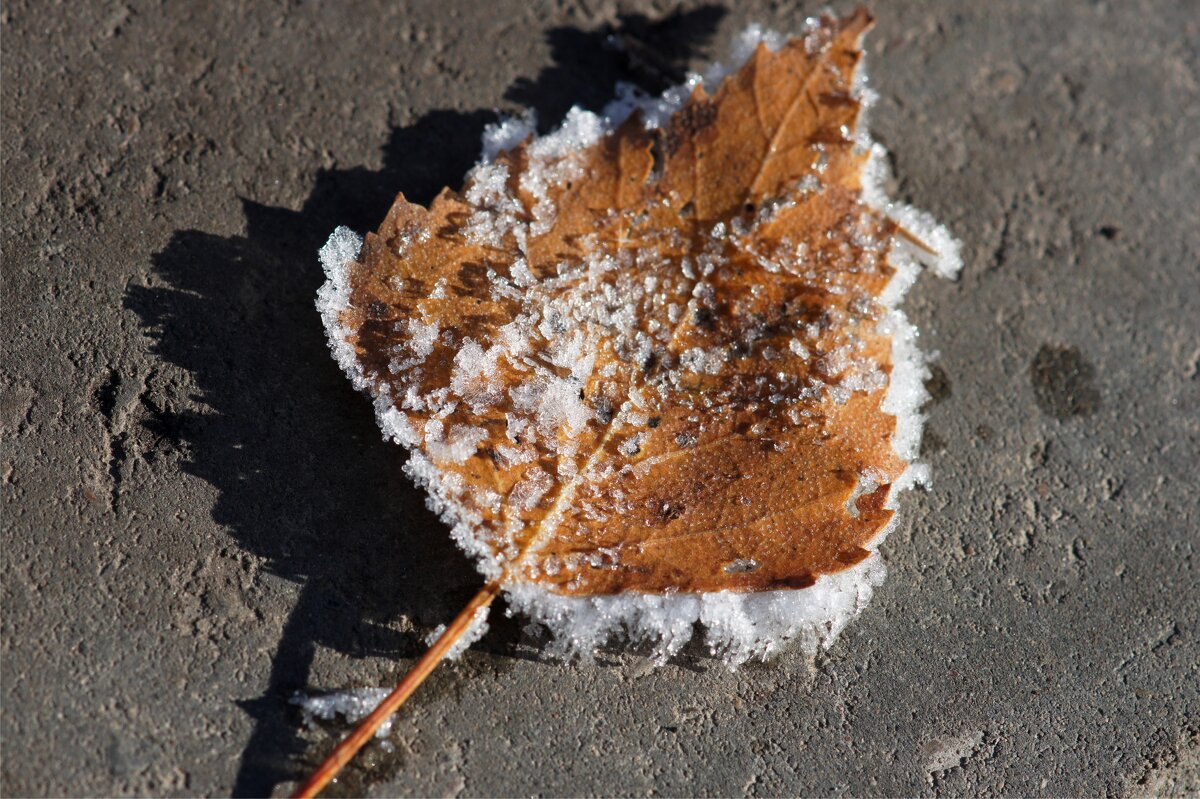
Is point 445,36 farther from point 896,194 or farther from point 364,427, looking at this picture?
point 896,194

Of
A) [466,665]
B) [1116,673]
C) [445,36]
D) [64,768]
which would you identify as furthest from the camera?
[445,36]

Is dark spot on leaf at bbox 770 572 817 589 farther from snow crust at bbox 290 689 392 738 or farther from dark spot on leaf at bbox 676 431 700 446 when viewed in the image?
snow crust at bbox 290 689 392 738

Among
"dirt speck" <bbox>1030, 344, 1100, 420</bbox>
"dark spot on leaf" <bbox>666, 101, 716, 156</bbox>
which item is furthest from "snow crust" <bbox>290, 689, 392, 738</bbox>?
"dirt speck" <bbox>1030, 344, 1100, 420</bbox>

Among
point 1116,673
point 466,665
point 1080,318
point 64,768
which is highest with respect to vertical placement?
point 64,768

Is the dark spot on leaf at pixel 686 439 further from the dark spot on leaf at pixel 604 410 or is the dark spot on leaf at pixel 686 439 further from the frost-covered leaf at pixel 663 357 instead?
the dark spot on leaf at pixel 604 410

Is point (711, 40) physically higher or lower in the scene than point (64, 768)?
higher

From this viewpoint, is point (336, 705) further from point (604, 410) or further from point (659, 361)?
point (659, 361)

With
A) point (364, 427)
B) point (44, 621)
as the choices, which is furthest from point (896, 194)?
point (44, 621)
